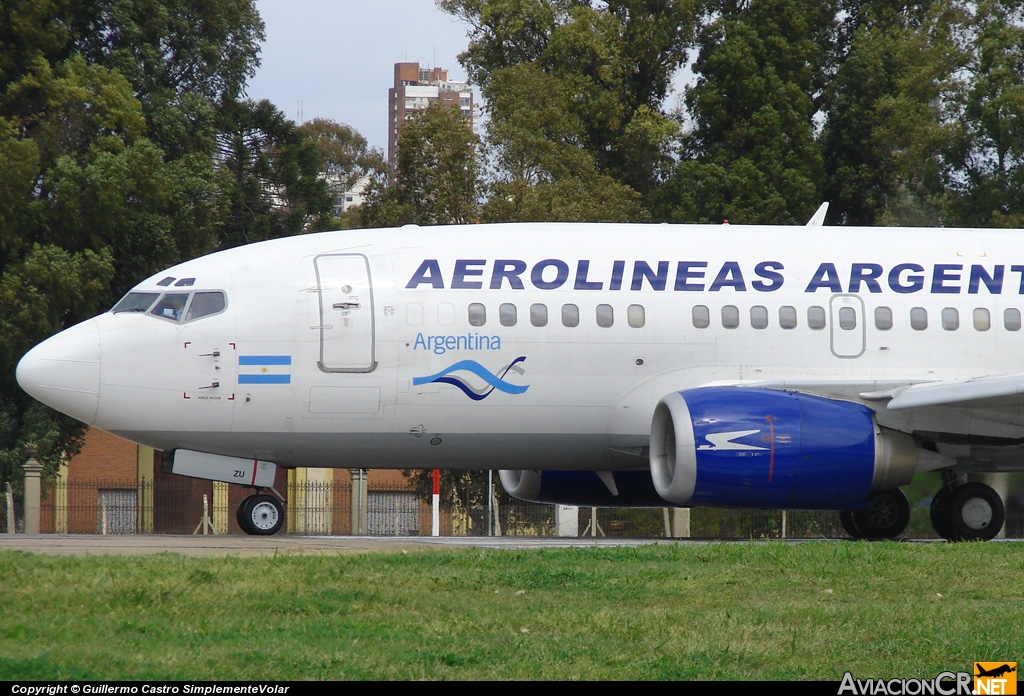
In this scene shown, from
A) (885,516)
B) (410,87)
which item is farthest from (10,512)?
(410,87)

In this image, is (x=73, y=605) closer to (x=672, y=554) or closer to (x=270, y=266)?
(x=672, y=554)

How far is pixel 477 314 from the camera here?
56.6 ft

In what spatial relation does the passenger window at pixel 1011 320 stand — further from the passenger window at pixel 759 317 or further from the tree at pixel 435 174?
the tree at pixel 435 174

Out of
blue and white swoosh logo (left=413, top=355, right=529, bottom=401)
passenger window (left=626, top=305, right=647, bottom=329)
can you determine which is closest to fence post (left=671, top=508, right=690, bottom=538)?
passenger window (left=626, top=305, right=647, bottom=329)

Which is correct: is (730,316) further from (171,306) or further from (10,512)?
(10,512)

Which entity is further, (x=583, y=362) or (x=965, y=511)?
(x=965, y=511)

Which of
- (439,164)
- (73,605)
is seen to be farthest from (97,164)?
(73,605)

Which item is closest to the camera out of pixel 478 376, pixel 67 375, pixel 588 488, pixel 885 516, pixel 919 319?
pixel 67 375

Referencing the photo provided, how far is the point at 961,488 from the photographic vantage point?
60.0ft

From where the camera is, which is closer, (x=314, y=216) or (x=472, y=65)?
(x=314, y=216)

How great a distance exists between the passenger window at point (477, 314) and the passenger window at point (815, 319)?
4.26 m

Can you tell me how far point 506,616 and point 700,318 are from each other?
874cm

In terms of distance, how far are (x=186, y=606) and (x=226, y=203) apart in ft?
92.6

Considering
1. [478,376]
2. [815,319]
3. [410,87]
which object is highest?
[410,87]
